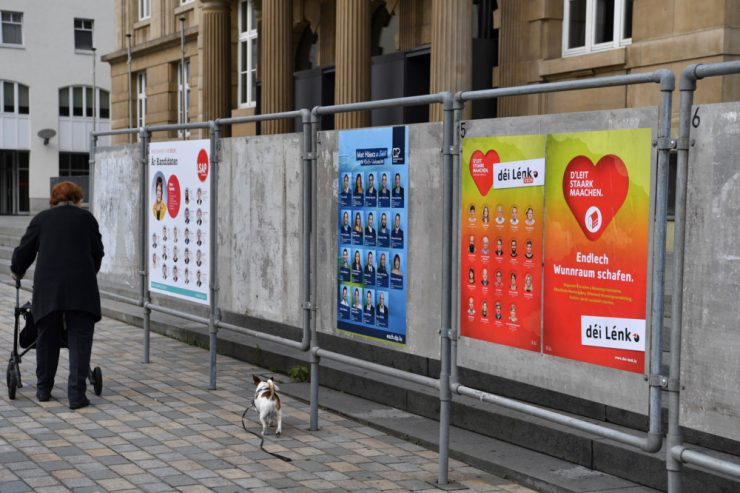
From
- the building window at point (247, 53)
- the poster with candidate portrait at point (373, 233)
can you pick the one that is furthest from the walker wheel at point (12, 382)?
the building window at point (247, 53)

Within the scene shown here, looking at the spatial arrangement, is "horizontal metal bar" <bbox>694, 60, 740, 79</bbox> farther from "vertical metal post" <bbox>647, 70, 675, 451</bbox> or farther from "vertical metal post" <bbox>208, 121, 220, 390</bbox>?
"vertical metal post" <bbox>208, 121, 220, 390</bbox>

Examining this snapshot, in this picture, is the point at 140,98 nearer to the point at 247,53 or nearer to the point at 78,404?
the point at 247,53

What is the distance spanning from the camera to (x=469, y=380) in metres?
8.43

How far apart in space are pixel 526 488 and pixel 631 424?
33.3 inches

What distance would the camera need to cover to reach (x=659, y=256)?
194 inches

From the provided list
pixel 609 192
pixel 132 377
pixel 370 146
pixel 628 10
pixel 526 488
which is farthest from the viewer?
pixel 628 10

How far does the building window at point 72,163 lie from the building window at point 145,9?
74.7 feet

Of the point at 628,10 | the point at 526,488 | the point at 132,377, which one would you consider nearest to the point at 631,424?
the point at 526,488

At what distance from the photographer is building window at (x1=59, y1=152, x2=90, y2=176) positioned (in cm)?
5688

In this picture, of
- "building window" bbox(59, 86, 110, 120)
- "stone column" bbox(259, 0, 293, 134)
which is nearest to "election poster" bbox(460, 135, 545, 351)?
"stone column" bbox(259, 0, 293, 134)

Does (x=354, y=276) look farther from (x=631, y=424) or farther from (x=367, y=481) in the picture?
(x=631, y=424)

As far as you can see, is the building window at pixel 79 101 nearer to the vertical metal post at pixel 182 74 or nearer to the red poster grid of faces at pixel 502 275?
the vertical metal post at pixel 182 74

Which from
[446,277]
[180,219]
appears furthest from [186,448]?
[180,219]

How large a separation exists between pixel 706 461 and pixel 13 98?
5465cm
